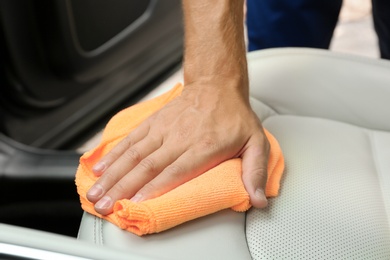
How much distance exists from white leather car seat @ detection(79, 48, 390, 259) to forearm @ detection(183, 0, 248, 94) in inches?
3.0

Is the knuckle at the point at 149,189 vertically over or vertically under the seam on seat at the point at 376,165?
over

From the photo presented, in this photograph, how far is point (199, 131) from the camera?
87cm

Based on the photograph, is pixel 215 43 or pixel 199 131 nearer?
pixel 199 131

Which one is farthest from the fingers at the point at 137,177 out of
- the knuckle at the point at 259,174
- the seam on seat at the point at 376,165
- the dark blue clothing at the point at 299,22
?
the dark blue clothing at the point at 299,22

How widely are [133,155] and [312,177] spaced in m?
0.24

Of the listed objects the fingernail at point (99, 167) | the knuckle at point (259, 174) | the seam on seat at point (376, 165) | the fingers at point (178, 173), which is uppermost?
the fingernail at point (99, 167)

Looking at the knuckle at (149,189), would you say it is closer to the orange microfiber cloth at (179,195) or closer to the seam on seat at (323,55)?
the orange microfiber cloth at (179,195)

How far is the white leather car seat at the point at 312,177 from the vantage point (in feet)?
2.46

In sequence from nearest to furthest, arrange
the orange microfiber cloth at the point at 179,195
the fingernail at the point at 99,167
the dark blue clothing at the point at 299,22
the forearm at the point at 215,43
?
1. the orange microfiber cloth at the point at 179,195
2. the fingernail at the point at 99,167
3. the forearm at the point at 215,43
4. the dark blue clothing at the point at 299,22

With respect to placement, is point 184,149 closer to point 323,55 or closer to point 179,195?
point 179,195

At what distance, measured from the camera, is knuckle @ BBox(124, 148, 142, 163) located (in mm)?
847

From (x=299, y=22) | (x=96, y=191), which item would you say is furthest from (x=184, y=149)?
(x=299, y=22)

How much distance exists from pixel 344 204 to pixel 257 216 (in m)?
0.12

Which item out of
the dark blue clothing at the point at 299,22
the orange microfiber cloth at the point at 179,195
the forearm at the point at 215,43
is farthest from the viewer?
the dark blue clothing at the point at 299,22
